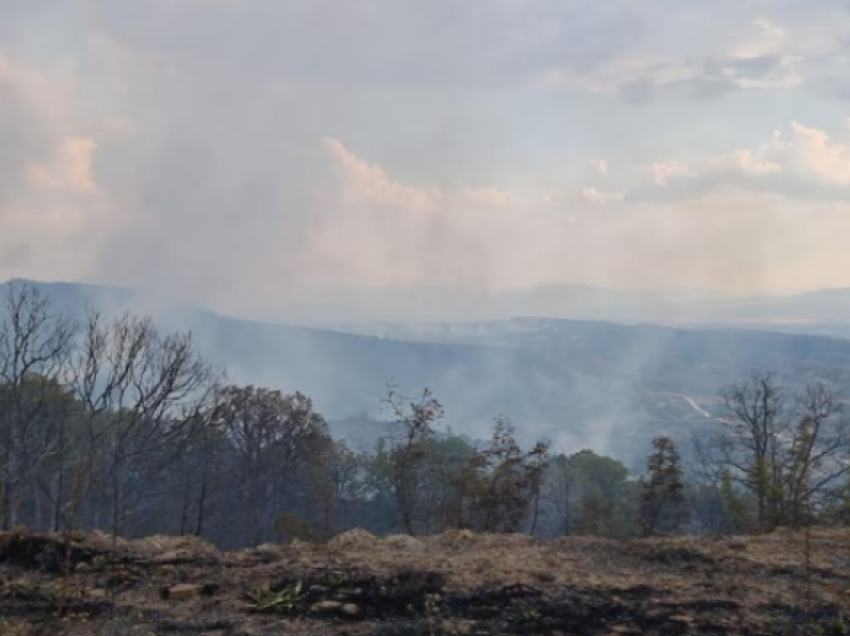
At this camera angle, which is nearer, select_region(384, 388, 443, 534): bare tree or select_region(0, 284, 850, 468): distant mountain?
select_region(384, 388, 443, 534): bare tree

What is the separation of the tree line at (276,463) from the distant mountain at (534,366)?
4066 centimetres

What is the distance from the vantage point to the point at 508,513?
1191 centimetres

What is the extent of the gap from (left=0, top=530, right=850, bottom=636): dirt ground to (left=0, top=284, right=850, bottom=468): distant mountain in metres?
58.0

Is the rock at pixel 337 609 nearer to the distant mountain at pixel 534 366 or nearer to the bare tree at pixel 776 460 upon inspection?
the bare tree at pixel 776 460

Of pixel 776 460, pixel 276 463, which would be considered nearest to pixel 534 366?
pixel 276 463

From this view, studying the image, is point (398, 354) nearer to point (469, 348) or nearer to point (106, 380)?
point (469, 348)

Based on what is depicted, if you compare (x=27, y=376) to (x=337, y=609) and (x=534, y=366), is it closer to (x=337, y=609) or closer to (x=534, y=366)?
(x=337, y=609)

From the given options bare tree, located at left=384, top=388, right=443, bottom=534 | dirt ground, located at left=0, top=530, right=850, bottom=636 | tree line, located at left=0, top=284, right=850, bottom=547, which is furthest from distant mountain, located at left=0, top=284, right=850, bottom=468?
dirt ground, located at left=0, top=530, right=850, bottom=636

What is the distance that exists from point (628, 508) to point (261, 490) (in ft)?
44.7

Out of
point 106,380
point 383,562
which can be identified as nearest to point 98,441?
point 106,380

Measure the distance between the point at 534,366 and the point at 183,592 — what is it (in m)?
136

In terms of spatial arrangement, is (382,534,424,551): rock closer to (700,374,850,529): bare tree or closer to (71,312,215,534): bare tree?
(700,374,850,529): bare tree

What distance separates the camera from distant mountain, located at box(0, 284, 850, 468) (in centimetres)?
9156

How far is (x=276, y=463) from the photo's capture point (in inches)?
944
